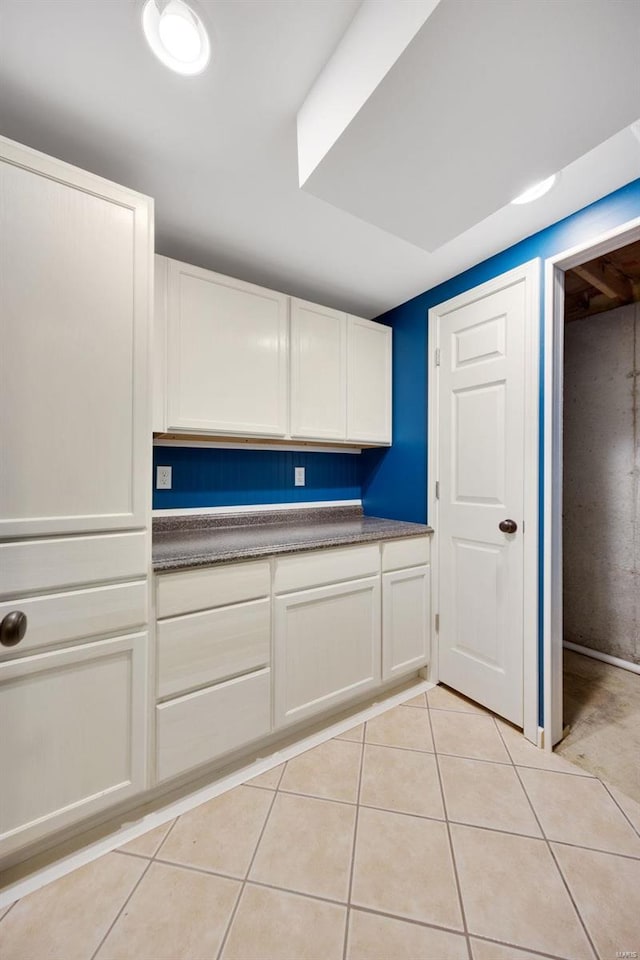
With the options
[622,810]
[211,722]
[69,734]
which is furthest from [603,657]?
[69,734]

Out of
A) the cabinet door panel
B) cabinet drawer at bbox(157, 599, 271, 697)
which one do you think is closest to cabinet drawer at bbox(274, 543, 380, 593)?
cabinet drawer at bbox(157, 599, 271, 697)

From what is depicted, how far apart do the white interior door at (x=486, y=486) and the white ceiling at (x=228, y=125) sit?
1.13 feet

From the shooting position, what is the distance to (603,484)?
249 centimetres

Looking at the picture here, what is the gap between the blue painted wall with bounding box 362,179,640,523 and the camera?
6.00ft

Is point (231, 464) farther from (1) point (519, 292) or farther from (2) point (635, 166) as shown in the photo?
(2) point (635, 166)

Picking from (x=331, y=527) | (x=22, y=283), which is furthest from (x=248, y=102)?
(x=331, y=527)

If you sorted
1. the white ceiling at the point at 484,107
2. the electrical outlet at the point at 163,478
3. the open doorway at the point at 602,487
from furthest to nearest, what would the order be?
the open doorway at the point at 602,487 → the electrical outlet at the point at 163,478 → the white ceiling at the point at 484,107

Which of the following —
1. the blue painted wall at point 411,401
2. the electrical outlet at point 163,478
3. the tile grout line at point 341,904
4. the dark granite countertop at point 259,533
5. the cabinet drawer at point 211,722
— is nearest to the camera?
the tile grout line at point 341,904

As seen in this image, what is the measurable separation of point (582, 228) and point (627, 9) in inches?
36.2

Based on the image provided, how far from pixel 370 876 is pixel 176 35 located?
2.37 metres

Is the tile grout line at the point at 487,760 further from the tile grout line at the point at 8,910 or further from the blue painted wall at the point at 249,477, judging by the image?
the blue painted wall at the point at 249,477

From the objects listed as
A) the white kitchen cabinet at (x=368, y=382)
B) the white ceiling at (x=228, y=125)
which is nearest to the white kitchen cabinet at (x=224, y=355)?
the white ceiling at (x=228, y=125)

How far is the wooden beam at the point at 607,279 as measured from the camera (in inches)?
76.3

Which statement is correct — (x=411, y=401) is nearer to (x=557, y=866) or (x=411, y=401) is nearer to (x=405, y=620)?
(x=405, y=620)
